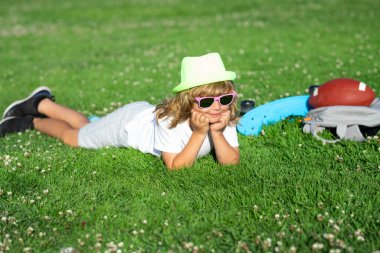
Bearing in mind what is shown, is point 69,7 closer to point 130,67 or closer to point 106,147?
point 130,67

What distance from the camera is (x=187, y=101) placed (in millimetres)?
6066

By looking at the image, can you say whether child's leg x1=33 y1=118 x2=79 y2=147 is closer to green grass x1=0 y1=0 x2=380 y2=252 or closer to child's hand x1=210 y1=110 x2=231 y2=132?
green grass x1=0 y1=0 x2=380 y2=252

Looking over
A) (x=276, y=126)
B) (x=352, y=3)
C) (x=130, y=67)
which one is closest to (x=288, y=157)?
(x=276, y=126)

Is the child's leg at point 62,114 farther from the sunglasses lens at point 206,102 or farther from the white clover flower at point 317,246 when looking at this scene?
the white clover flower at point 317,246

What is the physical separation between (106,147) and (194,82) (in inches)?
83.9

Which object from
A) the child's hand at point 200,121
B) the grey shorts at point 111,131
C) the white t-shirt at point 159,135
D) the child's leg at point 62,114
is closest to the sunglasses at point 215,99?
the child's hand at point 200,121

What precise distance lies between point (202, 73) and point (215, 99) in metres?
0.36

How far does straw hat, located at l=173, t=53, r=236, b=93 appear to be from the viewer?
5.91 metres

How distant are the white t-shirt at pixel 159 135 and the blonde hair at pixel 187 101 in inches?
3.8

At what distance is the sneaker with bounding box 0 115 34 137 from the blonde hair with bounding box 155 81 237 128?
133 inches

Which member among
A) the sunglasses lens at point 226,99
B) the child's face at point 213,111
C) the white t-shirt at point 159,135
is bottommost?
the white t-shirt at point 159,135

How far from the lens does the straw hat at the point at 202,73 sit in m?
5.91

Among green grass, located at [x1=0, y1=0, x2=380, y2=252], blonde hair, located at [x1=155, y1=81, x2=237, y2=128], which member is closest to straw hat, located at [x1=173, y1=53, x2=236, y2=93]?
blonde hair, located at [x1=155, y1=81, x2=237, y2=128]

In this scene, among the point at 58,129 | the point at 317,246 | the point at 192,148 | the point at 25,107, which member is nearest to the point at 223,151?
the point at 192,148
